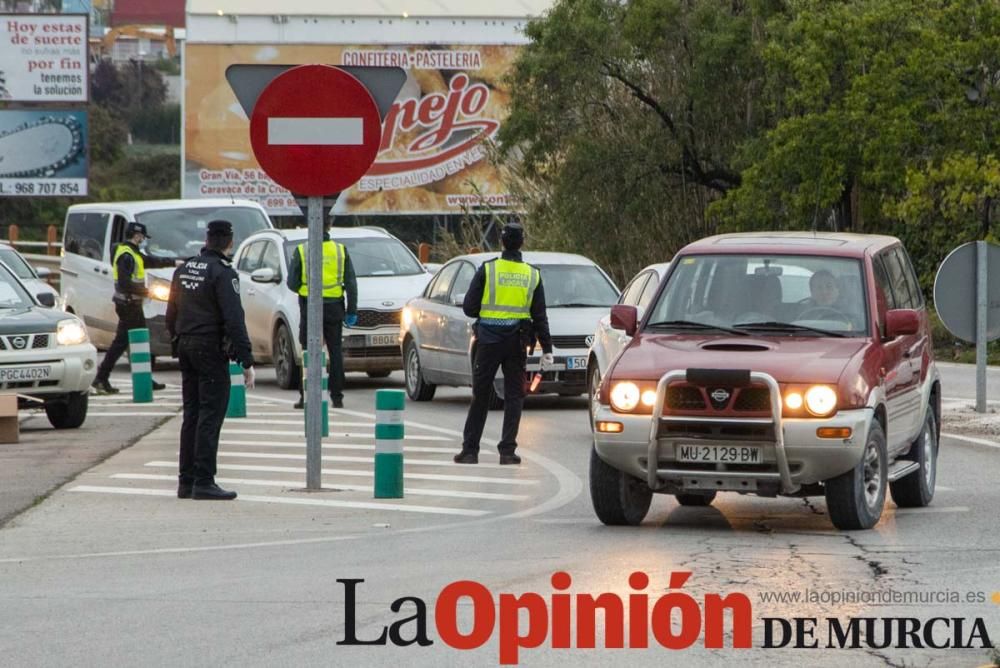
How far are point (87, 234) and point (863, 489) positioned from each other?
19050 millimetres

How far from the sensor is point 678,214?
4212 cm

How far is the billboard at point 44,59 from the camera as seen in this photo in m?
52.3

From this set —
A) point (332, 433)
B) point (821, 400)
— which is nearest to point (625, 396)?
point (821, 400)

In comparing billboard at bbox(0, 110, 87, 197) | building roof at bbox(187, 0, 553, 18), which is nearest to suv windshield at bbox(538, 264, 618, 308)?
billboard at bbox(0, 110, 87, 197)

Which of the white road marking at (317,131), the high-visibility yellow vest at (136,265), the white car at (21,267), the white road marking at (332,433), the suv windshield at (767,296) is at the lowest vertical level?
the white road marking at (332,433)

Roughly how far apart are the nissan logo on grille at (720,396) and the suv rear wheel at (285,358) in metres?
12.8

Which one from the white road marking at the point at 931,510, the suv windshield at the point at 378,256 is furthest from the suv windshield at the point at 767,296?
the suv windshield at the point at 378,256

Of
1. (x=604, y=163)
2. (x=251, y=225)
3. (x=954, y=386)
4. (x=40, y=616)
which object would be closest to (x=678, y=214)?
(x=604, y=163)

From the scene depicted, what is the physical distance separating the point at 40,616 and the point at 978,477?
7996 millimetres

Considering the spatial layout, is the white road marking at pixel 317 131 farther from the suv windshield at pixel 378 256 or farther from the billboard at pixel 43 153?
the billboard at pixel 43 153

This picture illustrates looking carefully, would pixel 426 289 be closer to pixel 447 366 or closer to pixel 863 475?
pixel 447 366

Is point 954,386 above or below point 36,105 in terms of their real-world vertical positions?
below

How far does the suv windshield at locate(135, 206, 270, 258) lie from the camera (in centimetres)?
2748

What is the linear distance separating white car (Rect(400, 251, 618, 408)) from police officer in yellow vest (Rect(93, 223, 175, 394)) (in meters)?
2.96
